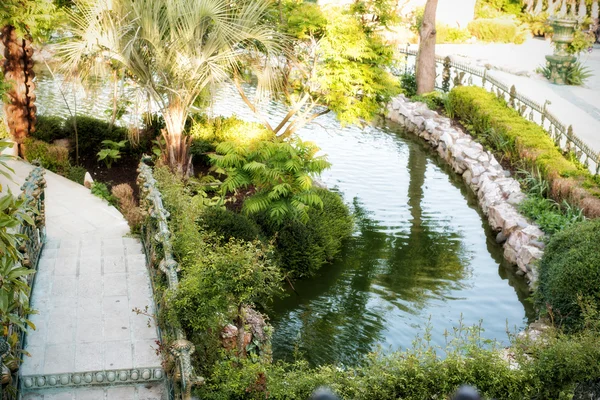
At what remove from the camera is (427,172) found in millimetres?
16703

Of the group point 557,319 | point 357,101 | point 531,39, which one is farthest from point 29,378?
point 531,39

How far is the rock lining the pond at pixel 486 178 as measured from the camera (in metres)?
11.6

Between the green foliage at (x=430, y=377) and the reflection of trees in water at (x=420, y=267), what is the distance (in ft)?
12.0

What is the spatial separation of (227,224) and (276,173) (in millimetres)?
1052

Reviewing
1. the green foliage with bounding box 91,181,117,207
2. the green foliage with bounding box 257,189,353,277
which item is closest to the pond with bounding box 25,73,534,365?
the green foliage with bounding box 257,189,353,277

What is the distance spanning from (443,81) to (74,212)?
15171 millimetres

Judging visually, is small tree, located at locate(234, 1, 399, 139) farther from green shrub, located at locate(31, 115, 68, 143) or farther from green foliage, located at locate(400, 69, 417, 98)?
green foliage, located at locate(400, 69, 417, 98)

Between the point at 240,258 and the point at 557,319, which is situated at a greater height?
the point at 240,258

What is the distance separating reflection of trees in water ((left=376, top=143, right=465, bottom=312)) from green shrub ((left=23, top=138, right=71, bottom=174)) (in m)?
6.42

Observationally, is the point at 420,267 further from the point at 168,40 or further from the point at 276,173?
the point at 168,40

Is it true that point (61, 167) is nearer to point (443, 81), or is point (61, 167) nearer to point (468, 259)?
point (468, 259)

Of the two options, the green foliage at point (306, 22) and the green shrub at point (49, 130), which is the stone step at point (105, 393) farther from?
the green shrub at point (49, 130)

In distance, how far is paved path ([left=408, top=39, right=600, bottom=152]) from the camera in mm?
17156

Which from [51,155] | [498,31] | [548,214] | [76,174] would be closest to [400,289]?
[548,214]
